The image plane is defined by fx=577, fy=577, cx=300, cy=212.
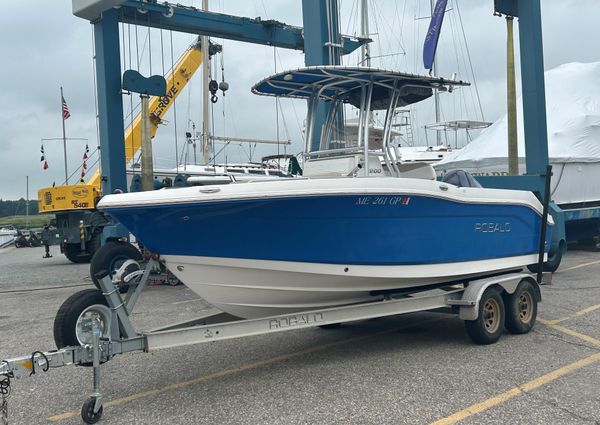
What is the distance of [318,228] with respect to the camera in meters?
5.24

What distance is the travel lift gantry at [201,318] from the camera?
4469mm

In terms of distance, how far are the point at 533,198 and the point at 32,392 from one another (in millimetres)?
6100

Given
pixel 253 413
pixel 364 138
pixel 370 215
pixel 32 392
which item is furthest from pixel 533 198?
pixel 32 392

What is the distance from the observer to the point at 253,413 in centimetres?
441

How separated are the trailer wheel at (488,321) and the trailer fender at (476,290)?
0.30 ft

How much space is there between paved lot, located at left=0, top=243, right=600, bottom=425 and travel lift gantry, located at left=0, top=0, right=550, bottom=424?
0.40m

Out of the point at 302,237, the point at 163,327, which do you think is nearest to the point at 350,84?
the point at 302,237

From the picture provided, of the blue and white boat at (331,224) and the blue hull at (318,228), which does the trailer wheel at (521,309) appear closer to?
the blue and white boat at (331,224)

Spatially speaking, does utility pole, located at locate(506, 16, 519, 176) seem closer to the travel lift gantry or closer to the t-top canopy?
the travel lift gantry

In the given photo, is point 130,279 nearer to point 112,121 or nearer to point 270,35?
point 112,121

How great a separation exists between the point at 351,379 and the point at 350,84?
3.25 m

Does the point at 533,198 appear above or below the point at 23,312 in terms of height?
above

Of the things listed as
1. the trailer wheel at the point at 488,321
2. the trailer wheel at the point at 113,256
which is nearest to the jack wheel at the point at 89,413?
the trailer wheel at the point at 113,256

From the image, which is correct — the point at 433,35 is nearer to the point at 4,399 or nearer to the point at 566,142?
the point at 566,142
